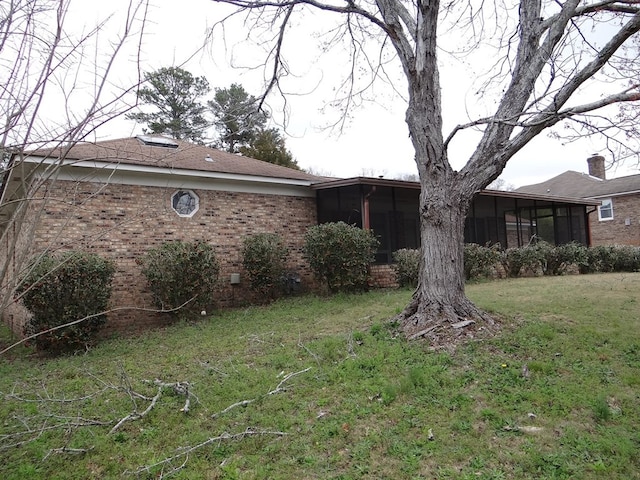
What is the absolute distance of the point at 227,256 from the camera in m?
10.8

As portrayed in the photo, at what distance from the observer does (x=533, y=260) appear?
1463 centimetres

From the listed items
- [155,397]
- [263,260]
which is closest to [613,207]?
[263,260]

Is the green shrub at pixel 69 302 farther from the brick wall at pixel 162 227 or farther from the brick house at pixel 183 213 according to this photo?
the brick wall at pixel 162 227

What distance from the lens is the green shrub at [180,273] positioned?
8.77 metres

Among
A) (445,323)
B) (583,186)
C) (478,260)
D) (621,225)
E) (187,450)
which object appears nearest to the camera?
(187,450)

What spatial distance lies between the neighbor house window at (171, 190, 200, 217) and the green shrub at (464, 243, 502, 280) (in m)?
7.92

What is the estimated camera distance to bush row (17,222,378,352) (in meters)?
7.25

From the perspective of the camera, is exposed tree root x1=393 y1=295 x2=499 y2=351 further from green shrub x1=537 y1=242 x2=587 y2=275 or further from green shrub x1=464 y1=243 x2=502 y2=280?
green shrub x1=537 y1=242 x2=587 y2=275

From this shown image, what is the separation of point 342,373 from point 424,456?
164 centimetres

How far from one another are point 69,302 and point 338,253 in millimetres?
5406

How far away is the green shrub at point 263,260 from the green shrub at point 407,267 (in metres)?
3.22

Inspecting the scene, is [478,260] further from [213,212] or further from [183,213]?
[183,213]

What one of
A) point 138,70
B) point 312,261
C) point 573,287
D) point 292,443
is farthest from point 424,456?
point 573,287

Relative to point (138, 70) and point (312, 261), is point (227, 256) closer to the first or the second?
point (312, 261)
